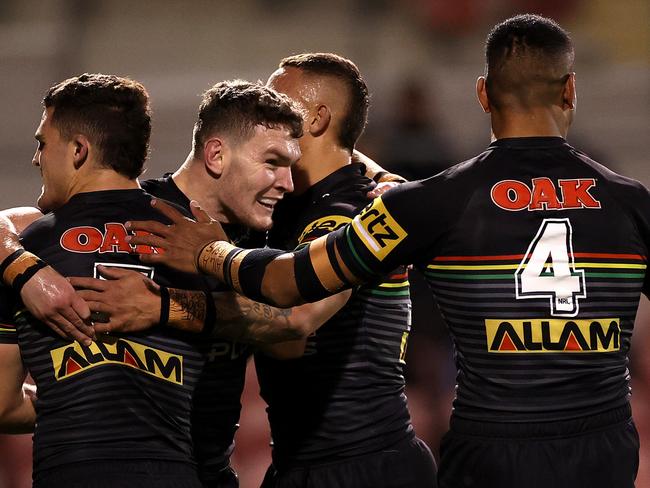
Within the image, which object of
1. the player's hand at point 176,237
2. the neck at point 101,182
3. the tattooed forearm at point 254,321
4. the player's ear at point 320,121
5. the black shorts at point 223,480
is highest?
the player's ear at point 320,121

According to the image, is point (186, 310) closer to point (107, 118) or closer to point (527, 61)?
point (107, 118)

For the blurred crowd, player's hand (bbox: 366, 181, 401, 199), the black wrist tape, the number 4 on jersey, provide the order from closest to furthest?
the number 4 on jersey → the black wrist tape → player's hand (bbox: 366, 181, 401, 199) → the blurred crowd

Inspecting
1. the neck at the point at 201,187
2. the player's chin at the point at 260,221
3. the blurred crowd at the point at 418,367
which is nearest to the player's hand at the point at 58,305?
the neck at the point at 201,187

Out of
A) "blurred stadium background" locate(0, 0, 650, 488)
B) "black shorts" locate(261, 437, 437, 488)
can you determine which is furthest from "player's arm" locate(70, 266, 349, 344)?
"blurred stadium background" locate(0, 0, 650, 488)

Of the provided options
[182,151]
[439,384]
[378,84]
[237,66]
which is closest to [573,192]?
[439,384]

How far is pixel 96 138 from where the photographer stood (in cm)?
349

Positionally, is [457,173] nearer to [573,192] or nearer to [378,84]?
[573,192]

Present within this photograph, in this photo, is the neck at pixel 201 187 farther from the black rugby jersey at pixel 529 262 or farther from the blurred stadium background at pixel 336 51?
the blurred stadium background at pixel 336 51

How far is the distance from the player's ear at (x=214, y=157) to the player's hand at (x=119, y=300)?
619mm

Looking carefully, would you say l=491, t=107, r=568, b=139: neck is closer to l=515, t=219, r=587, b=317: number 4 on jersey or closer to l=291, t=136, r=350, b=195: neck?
l=515, t=219, r=587, b=317: number 4 on jersey

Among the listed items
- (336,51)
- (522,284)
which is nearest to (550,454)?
(522,284)

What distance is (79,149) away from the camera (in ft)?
11.4

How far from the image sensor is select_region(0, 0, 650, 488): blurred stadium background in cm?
1019

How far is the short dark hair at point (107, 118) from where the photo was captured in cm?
349
